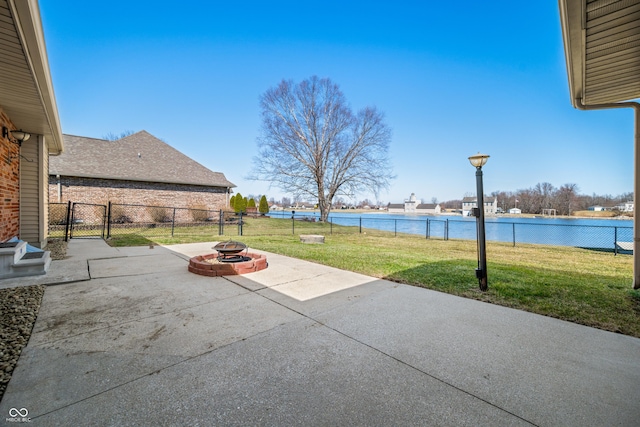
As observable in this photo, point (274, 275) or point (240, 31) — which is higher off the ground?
point (240, 31)

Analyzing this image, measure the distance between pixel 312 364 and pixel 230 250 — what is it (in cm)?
332

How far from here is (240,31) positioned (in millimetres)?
11727

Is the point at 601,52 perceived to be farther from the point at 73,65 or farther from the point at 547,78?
the point at 73,65

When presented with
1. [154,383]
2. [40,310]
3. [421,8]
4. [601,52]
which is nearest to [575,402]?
[154,383]

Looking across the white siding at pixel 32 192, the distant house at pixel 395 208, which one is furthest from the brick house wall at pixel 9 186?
the distant house at pixel 395 208

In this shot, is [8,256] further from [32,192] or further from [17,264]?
[32,192]

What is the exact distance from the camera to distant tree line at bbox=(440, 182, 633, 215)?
42125 millimetres

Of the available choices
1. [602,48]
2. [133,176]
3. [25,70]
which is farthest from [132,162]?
[602,48]

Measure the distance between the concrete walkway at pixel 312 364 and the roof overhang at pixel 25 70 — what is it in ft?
10.0

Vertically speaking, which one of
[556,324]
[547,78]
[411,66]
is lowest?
[556,324]

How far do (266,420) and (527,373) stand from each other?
1875 mm

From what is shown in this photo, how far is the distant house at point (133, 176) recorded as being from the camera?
14.5 m

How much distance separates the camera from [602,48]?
3.03 meters

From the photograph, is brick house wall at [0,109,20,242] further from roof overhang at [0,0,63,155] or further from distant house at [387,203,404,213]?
distant house at [387,203,404,213]
